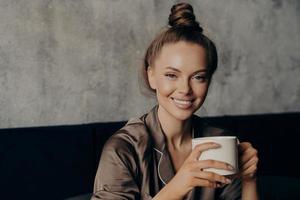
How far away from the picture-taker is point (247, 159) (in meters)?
1.04

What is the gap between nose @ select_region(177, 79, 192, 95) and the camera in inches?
45.3

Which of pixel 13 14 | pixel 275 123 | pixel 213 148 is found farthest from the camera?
pixel 275 123

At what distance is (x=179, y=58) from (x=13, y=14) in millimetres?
975

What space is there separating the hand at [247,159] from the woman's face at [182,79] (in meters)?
0.20

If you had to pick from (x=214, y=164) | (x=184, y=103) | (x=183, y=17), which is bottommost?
(x=214, y=164)

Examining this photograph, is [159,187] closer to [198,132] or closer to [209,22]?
[198,132]

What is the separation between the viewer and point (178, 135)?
1315mm

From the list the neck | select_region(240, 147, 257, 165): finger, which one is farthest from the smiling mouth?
select_region(240, 147, 257, 165): finger

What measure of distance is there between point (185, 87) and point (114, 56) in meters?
0.88

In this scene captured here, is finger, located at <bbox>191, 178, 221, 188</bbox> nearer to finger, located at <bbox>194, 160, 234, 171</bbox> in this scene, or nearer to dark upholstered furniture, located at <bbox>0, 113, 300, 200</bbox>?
finger, located at <bbox>194, 160, 234, 171</bbox>

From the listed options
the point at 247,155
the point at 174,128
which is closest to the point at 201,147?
the point at 247,155

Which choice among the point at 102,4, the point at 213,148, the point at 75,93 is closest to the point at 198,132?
the point at 213,148

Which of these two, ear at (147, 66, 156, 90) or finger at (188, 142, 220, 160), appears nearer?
finger at (188, 142, 220, 160)

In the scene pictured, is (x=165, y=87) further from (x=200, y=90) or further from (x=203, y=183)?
(x=203, y=183)
